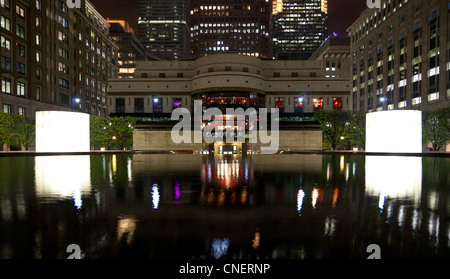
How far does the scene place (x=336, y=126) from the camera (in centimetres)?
5288

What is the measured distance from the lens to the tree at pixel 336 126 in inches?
2057

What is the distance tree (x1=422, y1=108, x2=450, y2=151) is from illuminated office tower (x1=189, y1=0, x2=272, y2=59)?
14623 centimetres

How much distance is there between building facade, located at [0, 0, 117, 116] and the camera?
184 ft

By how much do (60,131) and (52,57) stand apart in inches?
1847

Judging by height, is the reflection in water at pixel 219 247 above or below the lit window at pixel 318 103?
below

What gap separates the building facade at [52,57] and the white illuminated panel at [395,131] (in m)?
45.8

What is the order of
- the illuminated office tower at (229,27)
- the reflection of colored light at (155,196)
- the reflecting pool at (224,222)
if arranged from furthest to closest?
1. the illuminated office tower at (229,27)
2. the reflection of colored light at (155,196)
3. the reflecting pool at (224,222)

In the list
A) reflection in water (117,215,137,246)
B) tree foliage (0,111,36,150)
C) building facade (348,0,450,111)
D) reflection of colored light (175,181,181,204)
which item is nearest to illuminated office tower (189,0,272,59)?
building facade (348,0,450,111)

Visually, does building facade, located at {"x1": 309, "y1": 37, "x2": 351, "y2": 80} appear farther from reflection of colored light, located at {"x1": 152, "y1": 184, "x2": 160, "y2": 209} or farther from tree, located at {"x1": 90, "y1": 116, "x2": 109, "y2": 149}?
reflection of colored light, located at {"x1": 152, "y1": 184, "x2": 160, "y2": 209}

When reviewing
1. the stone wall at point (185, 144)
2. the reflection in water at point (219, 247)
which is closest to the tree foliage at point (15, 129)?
the stone wall at point (185, 144)

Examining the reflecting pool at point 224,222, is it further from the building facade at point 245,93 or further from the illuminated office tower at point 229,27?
the illuminated office tower at point 229,27

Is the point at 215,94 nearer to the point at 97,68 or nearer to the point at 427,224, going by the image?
the point at 97,68
